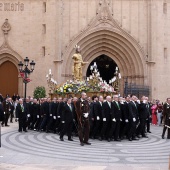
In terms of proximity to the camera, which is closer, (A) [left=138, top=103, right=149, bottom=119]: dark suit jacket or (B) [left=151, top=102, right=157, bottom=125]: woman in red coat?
(A) [left=138, top=103, right=149, bottom=119]: dark suit jacket

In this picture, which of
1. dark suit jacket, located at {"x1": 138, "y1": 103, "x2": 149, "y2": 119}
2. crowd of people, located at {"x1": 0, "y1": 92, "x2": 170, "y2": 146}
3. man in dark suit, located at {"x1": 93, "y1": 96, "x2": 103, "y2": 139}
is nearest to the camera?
crowd of people, located at {"x1": 0, "y1": 92, "x2": 170, "y2": 146}

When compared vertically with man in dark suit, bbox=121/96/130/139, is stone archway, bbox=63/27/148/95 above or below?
above

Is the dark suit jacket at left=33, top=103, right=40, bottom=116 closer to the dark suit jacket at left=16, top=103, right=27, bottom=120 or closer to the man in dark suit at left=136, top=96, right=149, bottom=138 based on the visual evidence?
the dark suit jacket at left=16, top=103, right=27, bottom=120

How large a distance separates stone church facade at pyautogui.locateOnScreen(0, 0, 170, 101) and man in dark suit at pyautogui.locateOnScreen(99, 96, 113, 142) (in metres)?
16.2

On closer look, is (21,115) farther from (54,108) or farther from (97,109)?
(97,109)

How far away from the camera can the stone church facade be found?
1173 inches

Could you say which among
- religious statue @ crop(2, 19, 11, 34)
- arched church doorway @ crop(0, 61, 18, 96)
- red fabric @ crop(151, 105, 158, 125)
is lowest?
red fabric @ crop(151, 105, 158, 125)

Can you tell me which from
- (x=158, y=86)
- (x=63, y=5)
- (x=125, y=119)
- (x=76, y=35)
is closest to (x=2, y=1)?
(x=63, y=5)

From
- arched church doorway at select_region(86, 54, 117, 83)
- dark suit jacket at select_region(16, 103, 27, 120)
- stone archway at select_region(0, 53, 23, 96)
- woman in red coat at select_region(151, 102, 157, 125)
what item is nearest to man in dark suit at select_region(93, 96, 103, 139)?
dark suit jacket at select_region(16, 103, 27, 120)

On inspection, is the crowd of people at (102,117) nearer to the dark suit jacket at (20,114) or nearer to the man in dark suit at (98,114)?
the man in dark suit at (98,114)

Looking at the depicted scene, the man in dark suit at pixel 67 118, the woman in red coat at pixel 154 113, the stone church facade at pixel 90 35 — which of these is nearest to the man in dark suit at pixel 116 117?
the man in dark suit at pixel 67 118

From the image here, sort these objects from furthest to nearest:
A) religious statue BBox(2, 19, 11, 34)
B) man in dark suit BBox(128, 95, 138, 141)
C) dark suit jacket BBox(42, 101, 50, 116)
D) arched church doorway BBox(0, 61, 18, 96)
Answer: arched church doorway BBox(0, 61, 18, 96) → religious statue BBox(2, 19, 11, 34) → dark suit jacket BBox(42, 101, 50, 116) → man in dark suit BBox(128, 95, 138, 141)

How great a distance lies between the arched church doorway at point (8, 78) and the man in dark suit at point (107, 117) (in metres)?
19.9

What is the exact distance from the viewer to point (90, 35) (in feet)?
99.3
